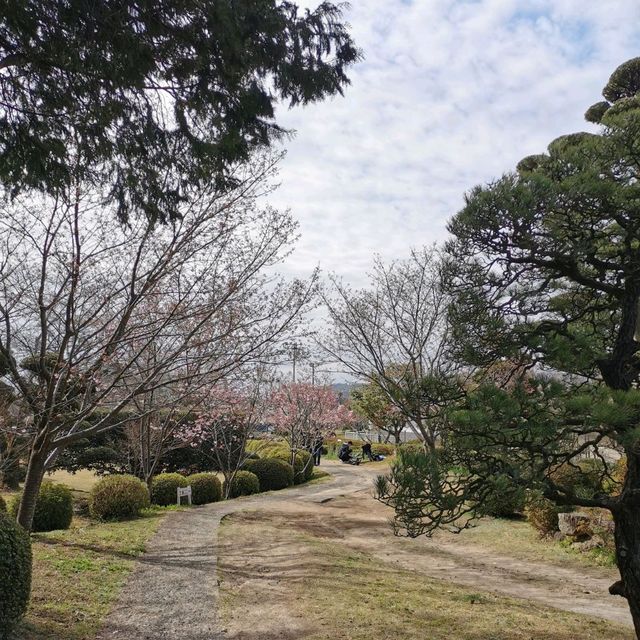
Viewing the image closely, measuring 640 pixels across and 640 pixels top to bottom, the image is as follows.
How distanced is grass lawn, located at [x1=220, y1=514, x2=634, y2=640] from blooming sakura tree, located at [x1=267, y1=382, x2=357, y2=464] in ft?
40.8

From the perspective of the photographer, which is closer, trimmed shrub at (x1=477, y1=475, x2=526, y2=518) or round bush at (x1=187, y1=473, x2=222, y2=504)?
trimmed shrub at (x1=477, y1=475, x2=526, y2=518)

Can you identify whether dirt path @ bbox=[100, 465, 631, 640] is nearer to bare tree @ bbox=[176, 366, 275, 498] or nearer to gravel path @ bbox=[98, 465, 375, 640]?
gravel path @ bbox=[98, 465, 375, 640]

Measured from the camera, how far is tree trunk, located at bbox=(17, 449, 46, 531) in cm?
620

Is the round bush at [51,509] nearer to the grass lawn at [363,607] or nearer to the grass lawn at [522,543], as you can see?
the grass lawn at [363,607]

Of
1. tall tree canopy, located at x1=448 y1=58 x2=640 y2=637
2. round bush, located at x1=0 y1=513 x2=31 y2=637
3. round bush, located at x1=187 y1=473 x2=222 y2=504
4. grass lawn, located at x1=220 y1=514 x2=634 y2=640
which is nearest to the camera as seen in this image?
tall tree canopy, located at x1=448 y1=58 x2=640 y2=637

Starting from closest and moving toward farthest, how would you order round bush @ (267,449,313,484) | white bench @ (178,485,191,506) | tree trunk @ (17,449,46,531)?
tree trunk @ (17,449,46,531) → white bench @ (178,485,191,506) → round bush @ (267,449,313,484)

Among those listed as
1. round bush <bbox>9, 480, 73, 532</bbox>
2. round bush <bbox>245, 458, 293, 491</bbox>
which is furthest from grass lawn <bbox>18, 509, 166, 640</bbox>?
round bush <bbox>245, 458, 293, 491</bbox>

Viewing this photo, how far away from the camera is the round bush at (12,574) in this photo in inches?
151

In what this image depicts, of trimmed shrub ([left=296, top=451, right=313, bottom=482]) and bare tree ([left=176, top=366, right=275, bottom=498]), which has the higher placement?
bare tree ([left=176, top=366, right=275, bottom=498])

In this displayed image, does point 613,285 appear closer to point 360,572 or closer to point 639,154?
point 639,154

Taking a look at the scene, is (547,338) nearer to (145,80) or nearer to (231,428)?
(145,80)

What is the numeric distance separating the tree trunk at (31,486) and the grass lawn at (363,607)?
247 cm

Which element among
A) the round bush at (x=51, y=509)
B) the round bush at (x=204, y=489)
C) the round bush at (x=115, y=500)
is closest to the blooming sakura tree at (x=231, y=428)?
the round bush at (x=204, y=489)

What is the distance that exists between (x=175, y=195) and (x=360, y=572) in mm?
5517
